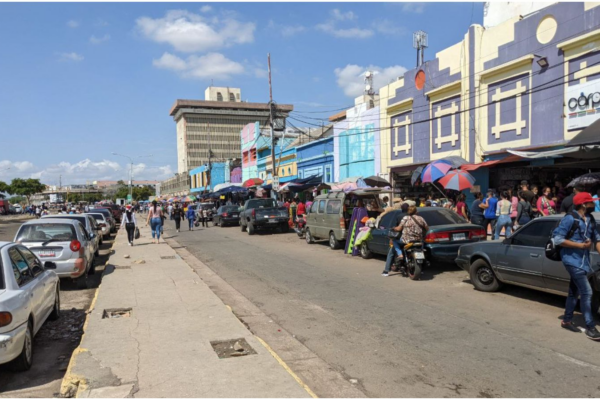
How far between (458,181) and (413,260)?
5734 mm

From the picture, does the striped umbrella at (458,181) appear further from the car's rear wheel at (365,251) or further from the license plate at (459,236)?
the license plate at (459,236)

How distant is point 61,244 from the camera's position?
33.8 ft

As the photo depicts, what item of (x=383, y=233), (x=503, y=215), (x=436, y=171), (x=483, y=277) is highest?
(x=436, y=171)

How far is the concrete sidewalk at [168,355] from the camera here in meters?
4.37

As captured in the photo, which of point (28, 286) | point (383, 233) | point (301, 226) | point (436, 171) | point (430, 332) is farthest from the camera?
point (301, 226)

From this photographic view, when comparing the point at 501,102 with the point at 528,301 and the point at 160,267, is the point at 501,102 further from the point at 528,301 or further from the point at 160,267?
the point at 160,267

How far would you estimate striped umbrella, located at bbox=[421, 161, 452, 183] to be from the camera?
53.6ft

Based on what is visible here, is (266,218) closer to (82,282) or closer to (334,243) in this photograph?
(334,243)

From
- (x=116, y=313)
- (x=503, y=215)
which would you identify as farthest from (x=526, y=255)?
(x=116, y=313)

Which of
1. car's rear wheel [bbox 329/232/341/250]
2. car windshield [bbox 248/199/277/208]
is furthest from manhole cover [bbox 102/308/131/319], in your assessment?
car windshield [bbox 248/199/277/208]

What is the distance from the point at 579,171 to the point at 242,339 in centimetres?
1478

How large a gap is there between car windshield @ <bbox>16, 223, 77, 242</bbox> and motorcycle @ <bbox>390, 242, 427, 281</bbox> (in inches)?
284

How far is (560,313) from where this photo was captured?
7180 mm

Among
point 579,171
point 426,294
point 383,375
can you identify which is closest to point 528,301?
point 426,294
